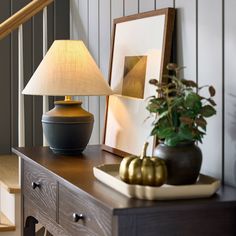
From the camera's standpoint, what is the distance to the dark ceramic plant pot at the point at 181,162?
1.62m

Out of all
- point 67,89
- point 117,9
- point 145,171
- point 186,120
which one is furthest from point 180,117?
point 117,9

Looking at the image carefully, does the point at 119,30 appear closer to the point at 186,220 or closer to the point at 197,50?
the point at 197,50

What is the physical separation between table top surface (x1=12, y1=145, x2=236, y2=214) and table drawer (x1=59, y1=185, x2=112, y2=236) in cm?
4

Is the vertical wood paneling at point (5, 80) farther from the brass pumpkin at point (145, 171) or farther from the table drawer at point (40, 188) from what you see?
the brass pumpkin at point (145, 171)

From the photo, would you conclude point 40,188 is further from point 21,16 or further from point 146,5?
point 21,16

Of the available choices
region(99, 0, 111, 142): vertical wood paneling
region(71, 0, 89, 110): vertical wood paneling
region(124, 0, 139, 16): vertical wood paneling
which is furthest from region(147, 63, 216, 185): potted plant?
region(71, 0, 89, 110): vertical wood paneling

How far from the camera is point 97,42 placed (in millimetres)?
3016

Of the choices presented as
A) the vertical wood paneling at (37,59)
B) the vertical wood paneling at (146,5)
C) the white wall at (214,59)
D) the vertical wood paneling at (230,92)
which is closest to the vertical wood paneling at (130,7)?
the vertical wood paneling at (146,5)

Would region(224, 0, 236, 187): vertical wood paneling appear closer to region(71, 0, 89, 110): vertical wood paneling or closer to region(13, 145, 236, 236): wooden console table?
region(13, 145, 236, 236): wooden console table

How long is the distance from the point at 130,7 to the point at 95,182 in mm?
1021

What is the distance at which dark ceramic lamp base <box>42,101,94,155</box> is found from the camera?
7.77 feet

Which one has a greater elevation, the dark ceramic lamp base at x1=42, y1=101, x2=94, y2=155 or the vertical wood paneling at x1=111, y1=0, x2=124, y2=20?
the vertical wood paneling at x1=111, y1=0, x2=124, y2=20

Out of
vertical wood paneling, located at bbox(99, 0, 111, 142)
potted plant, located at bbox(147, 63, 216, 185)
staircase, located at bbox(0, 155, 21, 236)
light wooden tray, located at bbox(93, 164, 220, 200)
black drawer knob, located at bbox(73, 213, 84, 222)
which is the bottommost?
staircase, located at bbox(0, 155, 21, 236)

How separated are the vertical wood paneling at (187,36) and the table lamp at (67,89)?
0.44 m
